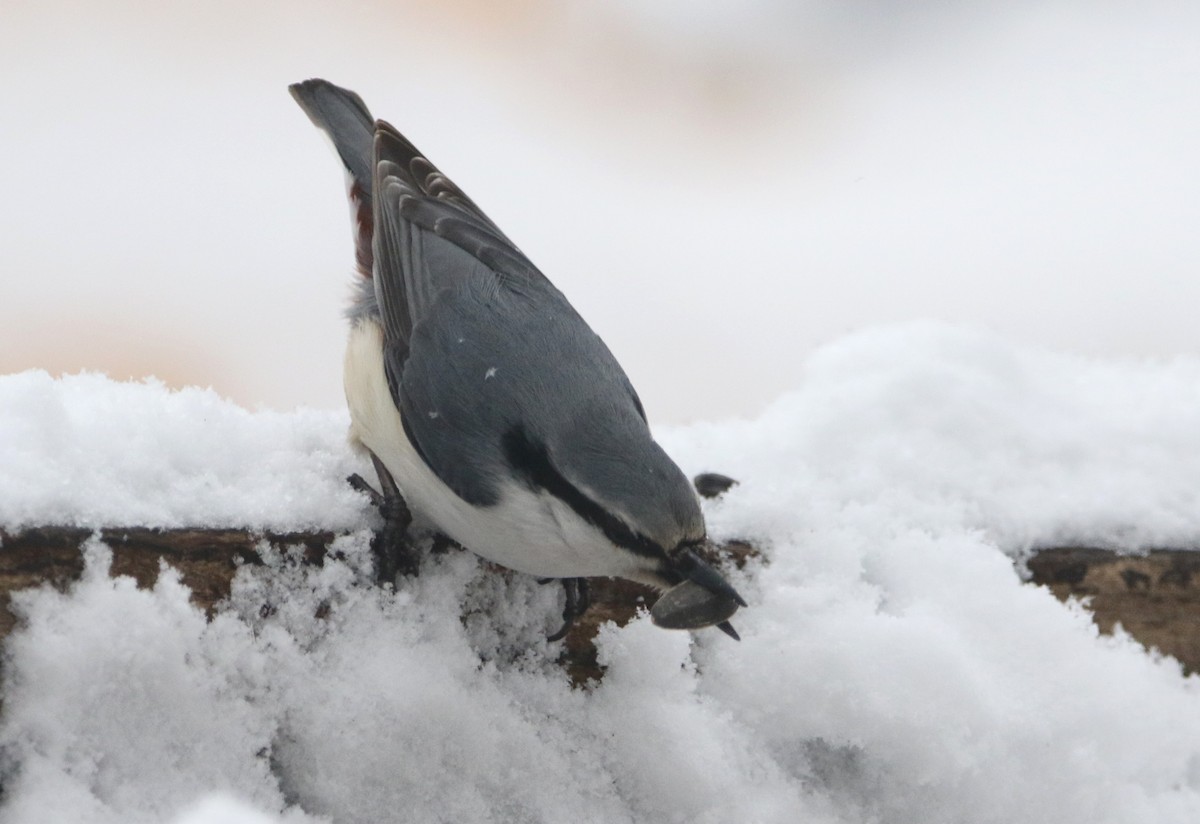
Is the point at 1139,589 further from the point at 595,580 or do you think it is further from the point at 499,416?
the point at 499,416

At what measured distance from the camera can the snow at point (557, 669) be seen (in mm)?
1160

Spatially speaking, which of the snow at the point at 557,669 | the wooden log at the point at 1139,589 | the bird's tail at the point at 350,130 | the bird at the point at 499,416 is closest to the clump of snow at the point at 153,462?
the snow at the point at 557,669

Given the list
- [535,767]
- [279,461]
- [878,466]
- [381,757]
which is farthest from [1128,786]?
[279,461]

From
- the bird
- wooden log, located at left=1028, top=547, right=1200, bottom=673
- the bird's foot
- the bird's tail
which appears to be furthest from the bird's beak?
the bird's tail

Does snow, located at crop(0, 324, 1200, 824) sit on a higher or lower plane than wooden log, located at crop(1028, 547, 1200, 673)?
lower

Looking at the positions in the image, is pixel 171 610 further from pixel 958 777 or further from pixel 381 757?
pixel 958 777

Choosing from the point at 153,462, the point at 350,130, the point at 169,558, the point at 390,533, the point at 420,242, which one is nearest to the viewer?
the point at 169,558

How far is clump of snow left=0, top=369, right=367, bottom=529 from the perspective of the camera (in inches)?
49.0

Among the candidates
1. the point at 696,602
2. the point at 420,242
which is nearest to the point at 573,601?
the point at 696,602

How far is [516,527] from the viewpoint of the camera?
1.48 metres

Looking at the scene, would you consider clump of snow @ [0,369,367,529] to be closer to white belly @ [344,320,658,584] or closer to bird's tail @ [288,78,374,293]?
white belly @ [344,320,658,584]

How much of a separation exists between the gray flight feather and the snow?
13cm

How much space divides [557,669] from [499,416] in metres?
0.37

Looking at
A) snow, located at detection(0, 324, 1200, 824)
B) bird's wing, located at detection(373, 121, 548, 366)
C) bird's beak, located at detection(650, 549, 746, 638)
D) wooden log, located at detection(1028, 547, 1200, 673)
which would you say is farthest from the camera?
bird's wing, located at detection(373, 121, 548, 366)
